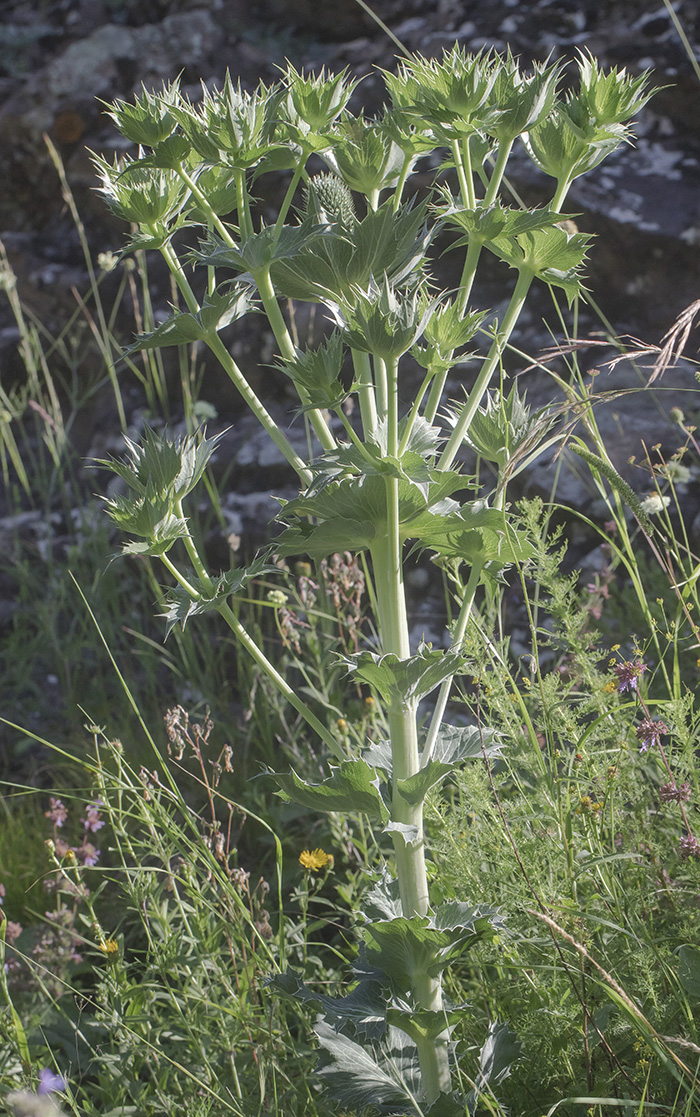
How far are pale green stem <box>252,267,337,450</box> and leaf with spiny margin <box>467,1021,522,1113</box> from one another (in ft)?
2.72

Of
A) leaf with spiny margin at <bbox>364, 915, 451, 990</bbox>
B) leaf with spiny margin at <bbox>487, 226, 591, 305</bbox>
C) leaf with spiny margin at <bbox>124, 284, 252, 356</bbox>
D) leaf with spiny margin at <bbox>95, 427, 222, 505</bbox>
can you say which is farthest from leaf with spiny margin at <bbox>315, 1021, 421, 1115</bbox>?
leaf with spiny margin at <bbox>487, 226, 591, 305</bbox>

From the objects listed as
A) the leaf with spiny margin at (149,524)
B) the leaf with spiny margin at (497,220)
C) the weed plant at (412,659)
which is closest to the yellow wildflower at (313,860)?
the weed plant at (412,659)

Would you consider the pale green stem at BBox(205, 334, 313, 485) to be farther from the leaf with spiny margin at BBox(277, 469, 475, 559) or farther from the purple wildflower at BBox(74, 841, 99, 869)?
the purple wildflower at BBox(74, 841, 99, 869)

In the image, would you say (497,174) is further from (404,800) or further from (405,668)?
(404,800)

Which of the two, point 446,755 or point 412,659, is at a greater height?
point 412,659

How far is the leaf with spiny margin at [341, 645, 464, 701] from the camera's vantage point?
968mm

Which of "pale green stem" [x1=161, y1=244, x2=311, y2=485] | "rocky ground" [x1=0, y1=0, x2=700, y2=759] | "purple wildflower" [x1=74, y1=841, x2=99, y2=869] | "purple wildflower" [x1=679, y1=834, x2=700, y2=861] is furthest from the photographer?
"rocky ground" [x1=0, y1=0, x2=700, y2=759]

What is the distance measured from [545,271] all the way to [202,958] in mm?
1192

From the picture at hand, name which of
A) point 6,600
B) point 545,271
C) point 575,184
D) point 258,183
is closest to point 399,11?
point 258,183

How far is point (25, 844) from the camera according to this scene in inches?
85.4

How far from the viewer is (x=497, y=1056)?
1110 mm

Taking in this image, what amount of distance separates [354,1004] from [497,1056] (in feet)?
0.67

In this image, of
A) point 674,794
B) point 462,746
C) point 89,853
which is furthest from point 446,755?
point 89,853

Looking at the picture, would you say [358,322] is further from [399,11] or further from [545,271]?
[399,11]
